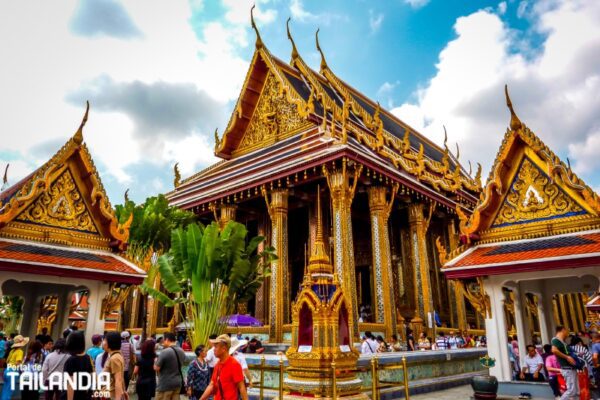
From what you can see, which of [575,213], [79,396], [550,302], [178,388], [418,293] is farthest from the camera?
[418,293]

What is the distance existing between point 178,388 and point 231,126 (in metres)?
14.2

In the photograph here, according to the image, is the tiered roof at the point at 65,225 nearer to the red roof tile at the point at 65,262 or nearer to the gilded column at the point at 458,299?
the red roof tile at the point at 65,262

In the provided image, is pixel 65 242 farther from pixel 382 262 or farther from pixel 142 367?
pixel 382 262

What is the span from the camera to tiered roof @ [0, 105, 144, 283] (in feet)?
19.8

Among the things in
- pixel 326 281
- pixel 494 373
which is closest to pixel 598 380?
pixel 494 373

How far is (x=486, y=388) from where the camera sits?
20.5ft

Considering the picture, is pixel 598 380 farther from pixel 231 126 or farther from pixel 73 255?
pixel 231 126

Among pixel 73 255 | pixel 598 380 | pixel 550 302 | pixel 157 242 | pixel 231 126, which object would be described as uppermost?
pixel 231 126

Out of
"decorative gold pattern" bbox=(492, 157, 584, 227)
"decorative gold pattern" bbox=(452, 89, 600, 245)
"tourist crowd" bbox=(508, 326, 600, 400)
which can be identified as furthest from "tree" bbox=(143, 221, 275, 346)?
"tourist crowd" bbox=(508, 326, 600, 400)

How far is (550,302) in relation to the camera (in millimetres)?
7770

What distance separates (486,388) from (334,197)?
648 cm

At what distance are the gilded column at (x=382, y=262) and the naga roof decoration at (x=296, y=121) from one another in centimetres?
153

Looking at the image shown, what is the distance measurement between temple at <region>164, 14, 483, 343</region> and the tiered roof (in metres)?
5.28

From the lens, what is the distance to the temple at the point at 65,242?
6039 millimetres
